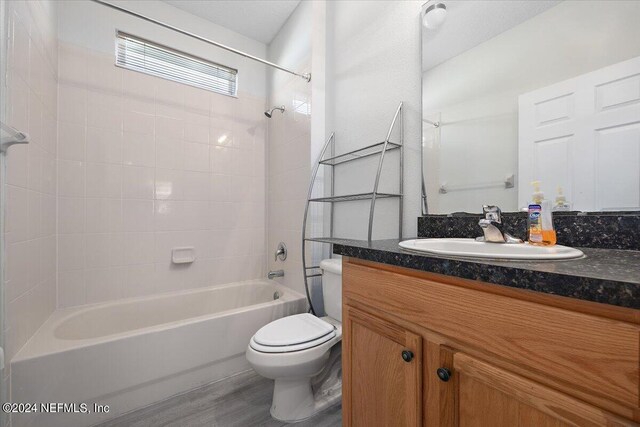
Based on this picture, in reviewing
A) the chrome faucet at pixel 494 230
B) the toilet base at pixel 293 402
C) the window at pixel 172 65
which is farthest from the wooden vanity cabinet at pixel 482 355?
the window at pixel 172 65

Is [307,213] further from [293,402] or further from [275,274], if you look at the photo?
[293,402]

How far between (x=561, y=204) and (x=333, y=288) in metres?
1.07

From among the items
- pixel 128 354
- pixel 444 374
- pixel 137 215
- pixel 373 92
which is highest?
pixel 373 92

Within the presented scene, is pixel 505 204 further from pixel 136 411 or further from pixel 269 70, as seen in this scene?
pixel 269 70

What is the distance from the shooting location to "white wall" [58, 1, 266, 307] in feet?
5.71

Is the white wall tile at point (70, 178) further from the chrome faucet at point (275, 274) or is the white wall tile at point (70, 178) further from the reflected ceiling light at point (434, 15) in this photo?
the reflected ceiling light at point (434, 15)

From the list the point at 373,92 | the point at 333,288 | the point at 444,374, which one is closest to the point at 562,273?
the point at 444,374

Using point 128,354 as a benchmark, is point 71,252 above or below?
above

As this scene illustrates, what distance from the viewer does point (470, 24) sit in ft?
3.85

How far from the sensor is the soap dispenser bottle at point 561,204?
87 cm

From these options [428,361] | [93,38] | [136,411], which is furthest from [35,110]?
[428,361]

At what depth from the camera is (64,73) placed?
171 centimetres

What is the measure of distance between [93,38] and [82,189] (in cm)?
104

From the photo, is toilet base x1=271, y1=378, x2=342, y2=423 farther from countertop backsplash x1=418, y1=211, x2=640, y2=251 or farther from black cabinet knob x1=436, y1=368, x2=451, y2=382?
countertop backsplash x1=418, y1=211, x2=640, y2=251
